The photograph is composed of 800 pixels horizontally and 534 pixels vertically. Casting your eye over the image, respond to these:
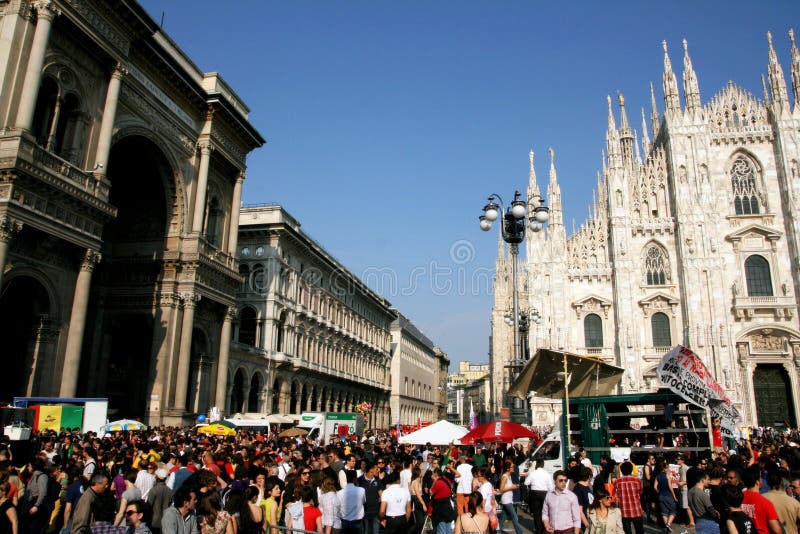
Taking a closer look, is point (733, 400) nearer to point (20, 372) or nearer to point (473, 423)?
point (473, 423)

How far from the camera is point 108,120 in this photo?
72.7ft

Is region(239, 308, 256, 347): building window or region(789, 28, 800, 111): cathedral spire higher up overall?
region(789, 28, 800, 111): cathedral spire

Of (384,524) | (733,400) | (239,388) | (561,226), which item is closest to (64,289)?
(384,524)

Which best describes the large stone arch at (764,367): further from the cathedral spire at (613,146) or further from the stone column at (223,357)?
the stone column at (223,357)

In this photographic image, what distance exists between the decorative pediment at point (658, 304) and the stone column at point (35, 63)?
38.9 metres

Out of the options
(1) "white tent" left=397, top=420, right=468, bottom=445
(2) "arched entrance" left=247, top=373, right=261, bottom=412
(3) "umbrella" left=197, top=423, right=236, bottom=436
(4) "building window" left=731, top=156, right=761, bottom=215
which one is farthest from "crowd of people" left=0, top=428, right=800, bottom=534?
(4) "building window" left=731, top=156, right=761, bottom=215

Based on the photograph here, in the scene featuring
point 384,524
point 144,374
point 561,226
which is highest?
point 561,226

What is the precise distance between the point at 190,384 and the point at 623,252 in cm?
3094

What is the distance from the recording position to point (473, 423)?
25516 mm

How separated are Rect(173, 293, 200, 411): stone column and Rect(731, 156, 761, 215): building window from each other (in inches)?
1530

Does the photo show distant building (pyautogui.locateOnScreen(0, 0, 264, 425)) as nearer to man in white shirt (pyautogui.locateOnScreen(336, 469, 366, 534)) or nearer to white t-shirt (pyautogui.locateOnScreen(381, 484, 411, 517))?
man in white shirt (pyautogui.locateOnScreen(336, 469, 366, 534))

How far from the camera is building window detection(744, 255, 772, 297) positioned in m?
42.6

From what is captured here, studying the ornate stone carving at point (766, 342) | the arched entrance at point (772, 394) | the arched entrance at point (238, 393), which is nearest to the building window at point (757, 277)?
the ornate stone carving at point (766, 342)

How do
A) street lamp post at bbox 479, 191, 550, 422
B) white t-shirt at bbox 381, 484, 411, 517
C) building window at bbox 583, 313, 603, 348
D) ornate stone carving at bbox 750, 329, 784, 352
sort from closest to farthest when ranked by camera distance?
white t-shirt at bbox 381, 484, 411, 517, street lamp post at bbox 479, 191, 550, 422, ornate stone carving at bbox 750, 329, 784, 352, building window at bbox 583, 313, 603, 348
